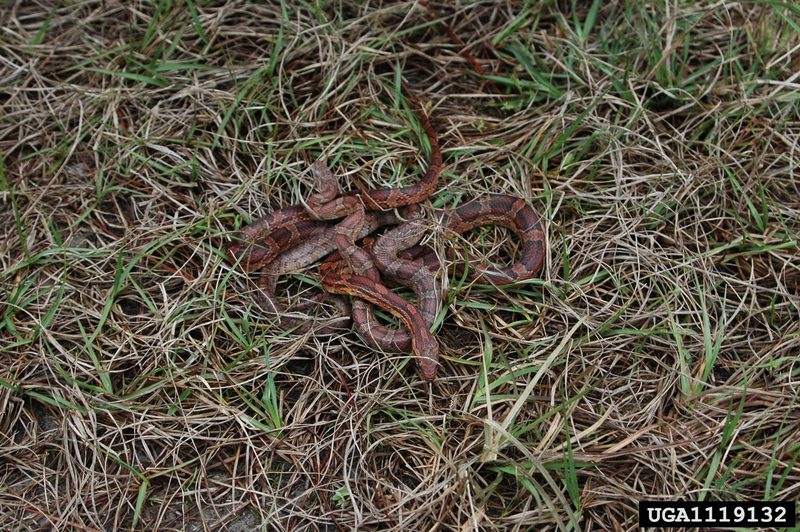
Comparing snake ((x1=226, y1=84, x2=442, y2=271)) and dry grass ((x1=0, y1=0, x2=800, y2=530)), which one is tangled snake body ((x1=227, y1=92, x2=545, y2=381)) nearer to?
snake ((x1=226, y1=84, x2=442, y2=271))

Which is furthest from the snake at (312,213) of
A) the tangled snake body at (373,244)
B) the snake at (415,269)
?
the snake at (415,269)

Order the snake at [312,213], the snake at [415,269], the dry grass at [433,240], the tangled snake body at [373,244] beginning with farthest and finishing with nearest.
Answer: the snake at [312,213] → the tangled snake body at [373,244] → the snake at [415,269] → the dry grass at [433,240]

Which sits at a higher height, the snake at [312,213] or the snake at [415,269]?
the snake at [312,213]

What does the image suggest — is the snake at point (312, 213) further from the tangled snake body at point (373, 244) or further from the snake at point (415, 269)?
the snake at point (415, 269)

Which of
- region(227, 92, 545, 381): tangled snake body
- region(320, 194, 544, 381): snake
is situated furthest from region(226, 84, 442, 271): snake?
region(320, 194, 544, 381): snake

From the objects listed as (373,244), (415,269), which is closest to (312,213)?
(373,244)

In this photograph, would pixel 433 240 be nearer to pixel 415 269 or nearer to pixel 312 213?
pixel 415 269
